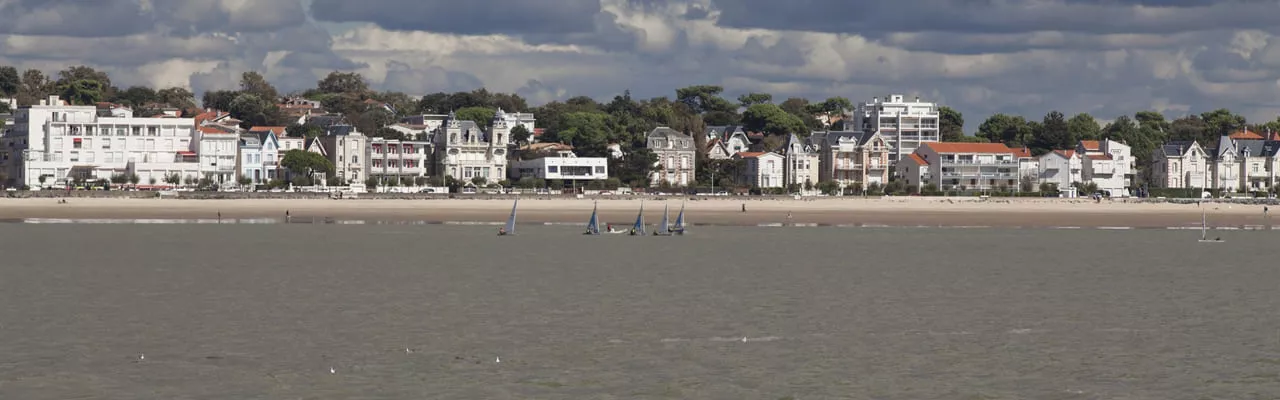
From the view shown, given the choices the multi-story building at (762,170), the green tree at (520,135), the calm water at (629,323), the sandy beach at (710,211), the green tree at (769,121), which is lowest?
the calm water at (629,323)

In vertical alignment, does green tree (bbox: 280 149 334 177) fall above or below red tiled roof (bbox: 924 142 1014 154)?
below

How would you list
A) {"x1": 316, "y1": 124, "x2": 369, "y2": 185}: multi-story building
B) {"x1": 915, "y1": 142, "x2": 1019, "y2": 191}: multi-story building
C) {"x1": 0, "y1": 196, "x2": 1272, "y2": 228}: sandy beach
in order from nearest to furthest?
1. {"x1": 0, "y1": 196, "x2": 1272, "y2": 228}: sandy beach
2. {"x1": 316, "y1": 124, "x2": 369, "y2": 185}: multi-story building
3. {"x1": 915, "y1": 142, "x2": 1019, "y2": 191}: multi-story building

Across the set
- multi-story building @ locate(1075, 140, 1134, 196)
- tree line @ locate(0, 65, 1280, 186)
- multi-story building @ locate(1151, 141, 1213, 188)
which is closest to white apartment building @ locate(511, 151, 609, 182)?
tree line @ locate(0, 65, 1280, 186)

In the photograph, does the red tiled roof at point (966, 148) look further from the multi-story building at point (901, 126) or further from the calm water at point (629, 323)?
the calm water at point (629, 323)

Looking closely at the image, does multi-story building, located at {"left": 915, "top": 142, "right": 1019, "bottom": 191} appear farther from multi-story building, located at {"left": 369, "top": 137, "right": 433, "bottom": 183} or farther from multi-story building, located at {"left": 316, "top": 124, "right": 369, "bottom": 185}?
multi-story building, located at {"left": 316, "top": 124, "right": 369, "bottom": 185}

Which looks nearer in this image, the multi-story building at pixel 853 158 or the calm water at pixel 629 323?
the calm water at pixel 629 323

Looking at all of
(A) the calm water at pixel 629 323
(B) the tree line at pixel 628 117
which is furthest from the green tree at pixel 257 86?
(A) the calm water at pixel 629 323

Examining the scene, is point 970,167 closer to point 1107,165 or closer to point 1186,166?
point 1107,165
